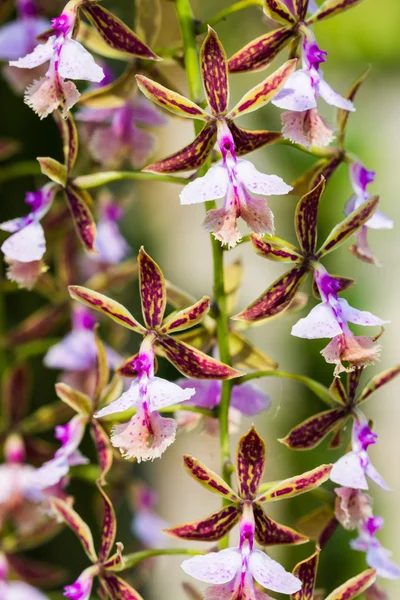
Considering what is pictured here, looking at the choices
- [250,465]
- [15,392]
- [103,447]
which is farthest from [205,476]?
[15,392]

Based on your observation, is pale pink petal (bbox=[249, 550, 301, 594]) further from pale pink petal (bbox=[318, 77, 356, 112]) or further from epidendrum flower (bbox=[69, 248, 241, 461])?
pale pink petal (bbox=[318, 77, 356, 112])

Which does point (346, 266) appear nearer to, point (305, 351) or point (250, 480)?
point (305, 351)

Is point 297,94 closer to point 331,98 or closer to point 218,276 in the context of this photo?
point 331,98

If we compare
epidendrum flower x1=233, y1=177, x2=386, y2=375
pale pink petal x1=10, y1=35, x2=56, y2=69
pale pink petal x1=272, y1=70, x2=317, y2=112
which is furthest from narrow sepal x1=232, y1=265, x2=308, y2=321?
pale pink petal x1=10, y1=35, x2=56, y2=69

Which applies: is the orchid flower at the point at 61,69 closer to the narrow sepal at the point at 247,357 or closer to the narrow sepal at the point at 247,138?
the narrow sepal at the point at 247,138

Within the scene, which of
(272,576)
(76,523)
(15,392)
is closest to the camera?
(272,576)

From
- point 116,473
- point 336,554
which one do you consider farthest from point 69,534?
point 336,554
